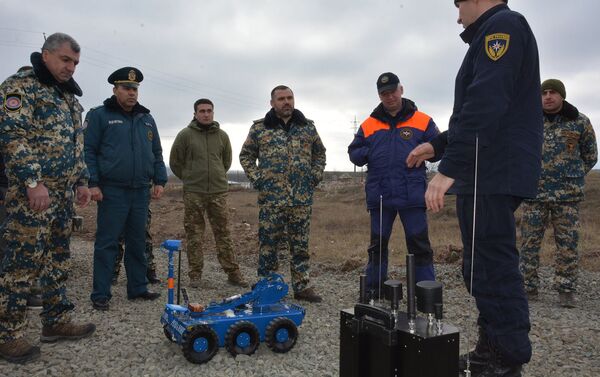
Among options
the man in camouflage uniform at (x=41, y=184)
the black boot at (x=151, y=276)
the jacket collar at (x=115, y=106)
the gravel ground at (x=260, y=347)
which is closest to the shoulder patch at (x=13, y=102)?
the man in camouflage uniform at (x=41, y=184)

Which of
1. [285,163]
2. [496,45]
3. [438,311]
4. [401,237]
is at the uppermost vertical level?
[496,45]

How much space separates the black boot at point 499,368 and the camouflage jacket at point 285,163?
3136 mm

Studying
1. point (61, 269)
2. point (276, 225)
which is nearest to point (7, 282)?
point (61, 269)

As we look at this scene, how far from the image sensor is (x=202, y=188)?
261 inches

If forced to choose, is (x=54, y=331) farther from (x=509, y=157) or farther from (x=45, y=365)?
(x=509, y=157)

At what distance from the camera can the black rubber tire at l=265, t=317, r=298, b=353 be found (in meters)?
3.89

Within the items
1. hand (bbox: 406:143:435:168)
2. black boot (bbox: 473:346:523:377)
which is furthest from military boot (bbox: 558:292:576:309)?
hand (bbox: 406:143:435:168)

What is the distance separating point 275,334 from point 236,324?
342 millimetres

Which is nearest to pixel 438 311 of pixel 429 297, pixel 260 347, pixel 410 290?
pixel 429 297

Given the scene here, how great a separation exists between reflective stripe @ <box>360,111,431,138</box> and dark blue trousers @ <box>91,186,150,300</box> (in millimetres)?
2604

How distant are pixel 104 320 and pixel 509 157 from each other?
3.94 meters

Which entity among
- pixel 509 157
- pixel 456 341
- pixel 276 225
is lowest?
pixel 456 341

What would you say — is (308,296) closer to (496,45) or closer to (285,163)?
(285,163)

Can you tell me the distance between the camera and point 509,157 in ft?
9.12
